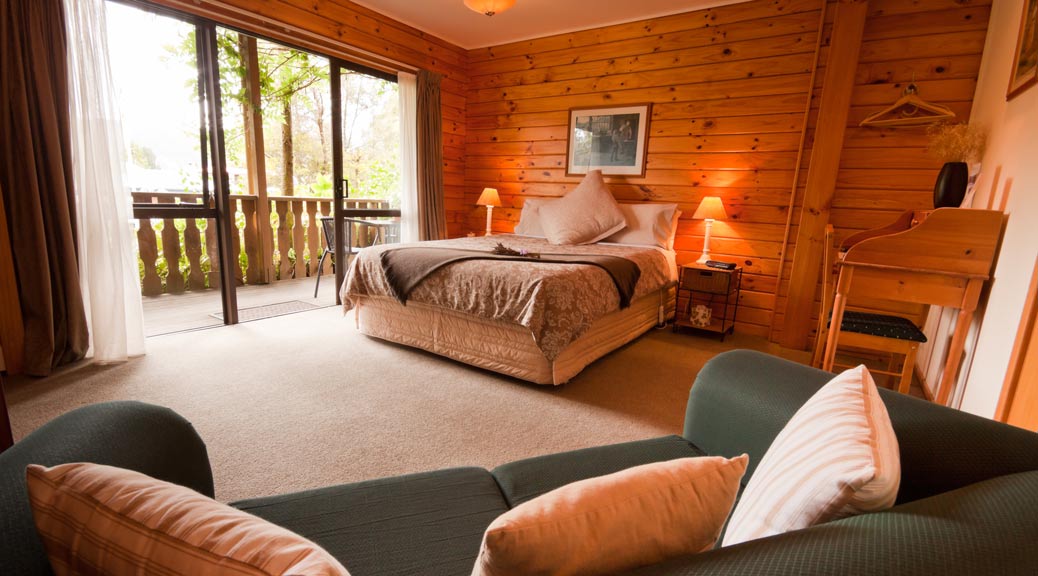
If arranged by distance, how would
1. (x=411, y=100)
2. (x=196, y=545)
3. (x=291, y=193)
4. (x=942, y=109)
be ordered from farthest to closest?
(x=291, y=193) < (x=411, y=100) < (x=942, y=109) < (x=196, y=545)

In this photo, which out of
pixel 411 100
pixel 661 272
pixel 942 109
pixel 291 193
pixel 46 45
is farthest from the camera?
pixel 291 193

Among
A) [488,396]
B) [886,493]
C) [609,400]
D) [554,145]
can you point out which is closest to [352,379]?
[488,396]

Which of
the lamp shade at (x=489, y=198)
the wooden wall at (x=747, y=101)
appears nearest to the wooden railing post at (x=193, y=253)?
the lamp shade at (x=489, y=198)

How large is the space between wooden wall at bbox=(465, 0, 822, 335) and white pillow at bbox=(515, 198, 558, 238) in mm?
286

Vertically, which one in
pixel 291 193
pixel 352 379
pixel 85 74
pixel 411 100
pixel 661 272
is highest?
pixel 411 100

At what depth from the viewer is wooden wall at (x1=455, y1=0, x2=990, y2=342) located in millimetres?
2980

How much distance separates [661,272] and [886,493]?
300cm

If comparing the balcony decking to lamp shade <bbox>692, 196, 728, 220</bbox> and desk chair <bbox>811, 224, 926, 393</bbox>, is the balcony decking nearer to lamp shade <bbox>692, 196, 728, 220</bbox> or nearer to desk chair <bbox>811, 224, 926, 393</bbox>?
lamp shade <bbox>692, 196, 728, 220</bbox>

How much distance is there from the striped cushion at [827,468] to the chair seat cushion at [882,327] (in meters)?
1.75

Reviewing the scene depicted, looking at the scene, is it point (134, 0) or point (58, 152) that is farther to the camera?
point (134, 0)

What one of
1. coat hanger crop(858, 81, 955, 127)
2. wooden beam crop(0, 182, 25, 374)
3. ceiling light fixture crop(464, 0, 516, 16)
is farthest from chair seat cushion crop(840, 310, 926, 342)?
wooden beam crop(0, 182, 25, 374)

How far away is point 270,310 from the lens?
411 cm

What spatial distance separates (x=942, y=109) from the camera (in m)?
2.85

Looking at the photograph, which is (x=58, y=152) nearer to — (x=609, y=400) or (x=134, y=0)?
(x=134, y=0)
